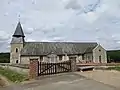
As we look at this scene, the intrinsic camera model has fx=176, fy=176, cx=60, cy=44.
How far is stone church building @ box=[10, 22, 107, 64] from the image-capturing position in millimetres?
44125

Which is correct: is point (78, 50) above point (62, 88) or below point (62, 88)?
above

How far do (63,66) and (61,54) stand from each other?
28.7 m

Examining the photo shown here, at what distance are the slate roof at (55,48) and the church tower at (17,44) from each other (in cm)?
141

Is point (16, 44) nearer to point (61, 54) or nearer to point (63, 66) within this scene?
point (61, 54)

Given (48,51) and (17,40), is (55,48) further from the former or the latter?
(17,40)

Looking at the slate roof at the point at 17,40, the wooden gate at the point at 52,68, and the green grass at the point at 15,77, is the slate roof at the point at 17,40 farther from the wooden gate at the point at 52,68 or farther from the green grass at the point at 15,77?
the wooden gate at the point at 52,68

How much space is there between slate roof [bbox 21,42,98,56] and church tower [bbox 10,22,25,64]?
1406mm

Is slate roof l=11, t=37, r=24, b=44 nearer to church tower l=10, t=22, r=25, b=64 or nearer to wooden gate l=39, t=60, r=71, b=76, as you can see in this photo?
church tower l=10, t=22, r=25, b=64

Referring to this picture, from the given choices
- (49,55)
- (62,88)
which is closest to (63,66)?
(62,88)

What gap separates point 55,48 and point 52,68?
101 ft

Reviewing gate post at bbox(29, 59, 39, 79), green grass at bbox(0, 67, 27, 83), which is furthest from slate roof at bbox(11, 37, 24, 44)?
gate post at bbox(29, 59, 39, 79)

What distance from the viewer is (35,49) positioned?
45500 millimetres

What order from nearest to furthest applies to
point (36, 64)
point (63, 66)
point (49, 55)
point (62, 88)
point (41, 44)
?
point (62, 88), point (36, 64), point (63, 66), point (49, 55), point (41, 44)

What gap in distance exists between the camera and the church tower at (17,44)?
147ft
